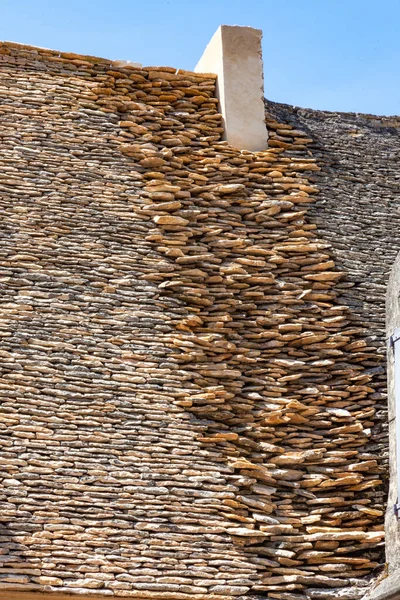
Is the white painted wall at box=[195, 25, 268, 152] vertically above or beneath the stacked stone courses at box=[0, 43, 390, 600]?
above

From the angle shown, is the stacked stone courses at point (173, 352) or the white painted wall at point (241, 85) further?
the white painted wall at point (241, 85)

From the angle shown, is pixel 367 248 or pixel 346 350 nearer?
pixel 346 350

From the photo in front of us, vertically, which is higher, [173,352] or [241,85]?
[241,85]

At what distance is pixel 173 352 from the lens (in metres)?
12.0

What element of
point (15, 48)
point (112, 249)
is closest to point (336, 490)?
point (112, 249)

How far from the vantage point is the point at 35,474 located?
10875mm

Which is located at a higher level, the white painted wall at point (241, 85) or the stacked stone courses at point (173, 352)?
the white painted wall at point (241, 85)

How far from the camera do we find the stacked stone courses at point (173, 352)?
1081 centimetres

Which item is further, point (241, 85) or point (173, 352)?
point (241, 85)

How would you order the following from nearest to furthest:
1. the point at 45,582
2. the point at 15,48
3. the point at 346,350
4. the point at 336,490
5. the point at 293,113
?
the point at 45,582 < the point at 336,490 < the point at 346,350 < the point at 15,48 < the point at 293,113

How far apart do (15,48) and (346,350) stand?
4.88 m

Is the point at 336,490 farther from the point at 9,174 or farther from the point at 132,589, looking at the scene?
the point at 9,174

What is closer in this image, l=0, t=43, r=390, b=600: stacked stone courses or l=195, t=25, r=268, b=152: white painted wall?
l=0, t=43, r=390, b=600: stacked stone courses

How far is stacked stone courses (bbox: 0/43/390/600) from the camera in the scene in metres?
10.8
